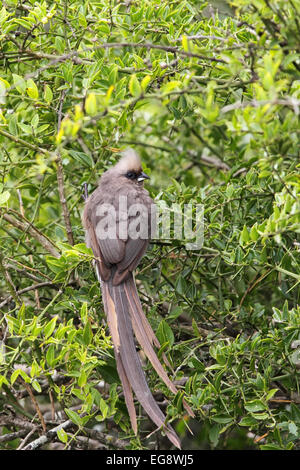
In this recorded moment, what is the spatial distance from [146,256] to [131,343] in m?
0.54

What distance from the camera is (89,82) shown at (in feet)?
8.84

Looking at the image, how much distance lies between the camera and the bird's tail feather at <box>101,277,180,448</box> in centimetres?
275

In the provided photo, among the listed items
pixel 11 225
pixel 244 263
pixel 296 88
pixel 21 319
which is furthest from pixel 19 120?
pixel 296 88

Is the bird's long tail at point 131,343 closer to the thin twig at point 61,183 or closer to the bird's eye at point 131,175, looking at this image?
the thin twig at point 61,183

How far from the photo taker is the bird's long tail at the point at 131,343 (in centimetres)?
277

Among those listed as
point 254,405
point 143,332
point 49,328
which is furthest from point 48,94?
point 254,405

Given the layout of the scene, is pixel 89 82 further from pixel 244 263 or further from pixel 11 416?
pixel 11 416

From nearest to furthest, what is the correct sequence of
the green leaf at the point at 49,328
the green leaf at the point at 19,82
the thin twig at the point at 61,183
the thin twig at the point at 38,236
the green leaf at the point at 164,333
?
the green leaf at the point at 49,328, the green leaf at the point at 19,82, the green leaf at the point at 164,333, the thin twig at the point at 61,183, the thin twig at the point at 38,236

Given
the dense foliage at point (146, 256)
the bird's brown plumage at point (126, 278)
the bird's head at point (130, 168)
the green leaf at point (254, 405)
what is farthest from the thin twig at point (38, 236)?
the green leaf at point (254, 405)

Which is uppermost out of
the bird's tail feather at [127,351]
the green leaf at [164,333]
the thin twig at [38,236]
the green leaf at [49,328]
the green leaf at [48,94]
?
the green leaf at [48,94]

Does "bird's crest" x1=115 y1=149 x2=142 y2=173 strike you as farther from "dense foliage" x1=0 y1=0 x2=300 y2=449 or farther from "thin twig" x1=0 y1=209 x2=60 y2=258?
"thin twig" x1=0 y1=209 x2=60 y2=258

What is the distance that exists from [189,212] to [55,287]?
808 mm

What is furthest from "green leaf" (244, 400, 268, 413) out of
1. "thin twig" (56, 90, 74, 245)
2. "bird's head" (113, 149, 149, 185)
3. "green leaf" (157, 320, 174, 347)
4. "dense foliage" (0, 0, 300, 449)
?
"bird's head" (113, 149, 149, 185)

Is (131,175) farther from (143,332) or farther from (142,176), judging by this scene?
(143,332)
